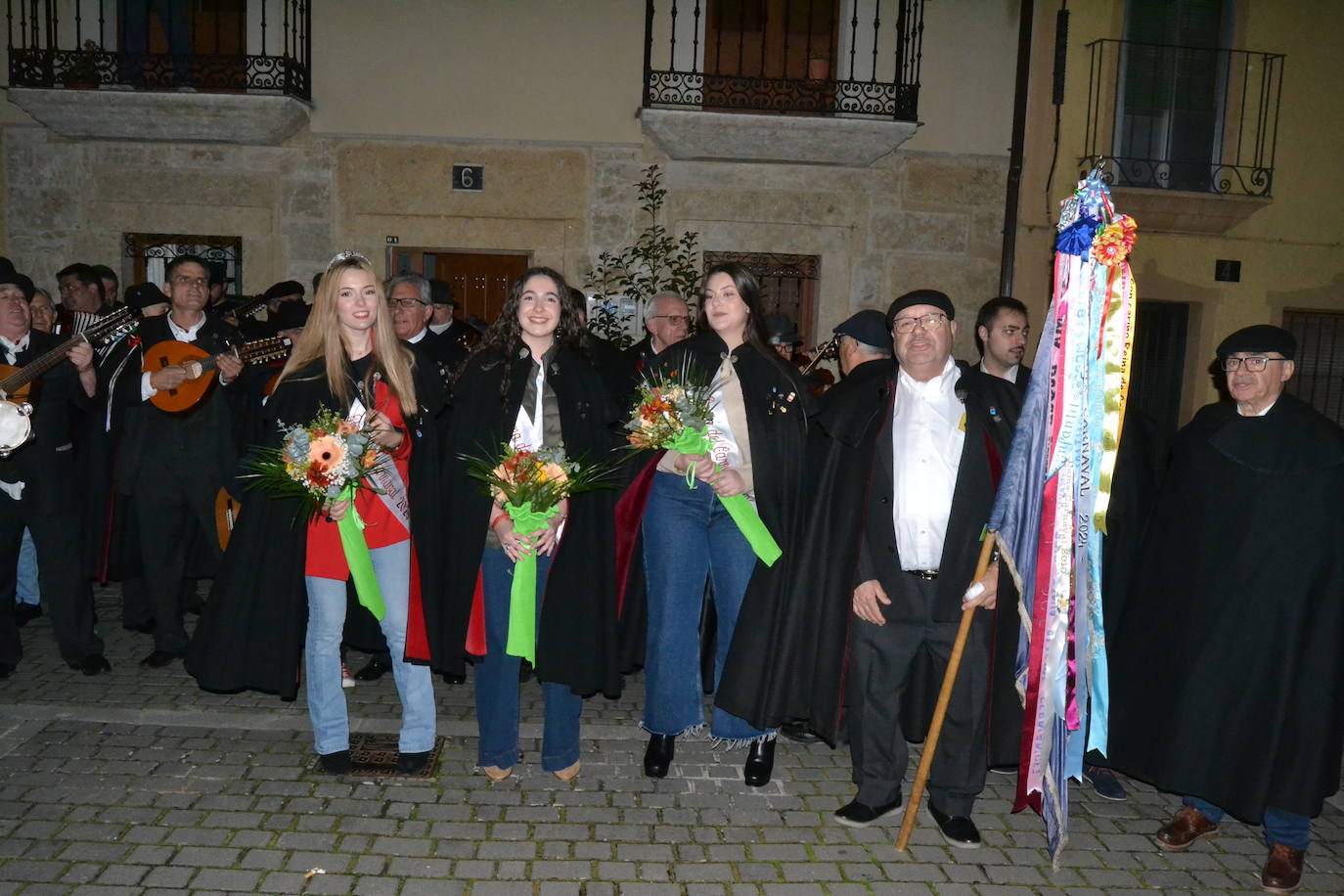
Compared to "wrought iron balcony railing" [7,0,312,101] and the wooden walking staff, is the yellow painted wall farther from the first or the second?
the wooden walking staff

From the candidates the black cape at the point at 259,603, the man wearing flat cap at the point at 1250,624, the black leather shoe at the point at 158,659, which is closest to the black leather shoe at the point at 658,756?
the black cape at the point at 259,603

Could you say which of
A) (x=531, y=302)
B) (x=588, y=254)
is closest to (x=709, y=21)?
(x=588, y=254)

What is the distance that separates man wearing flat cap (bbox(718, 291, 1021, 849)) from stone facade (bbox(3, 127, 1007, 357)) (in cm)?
769

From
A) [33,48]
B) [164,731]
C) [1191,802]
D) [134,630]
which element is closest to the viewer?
[1191,802]

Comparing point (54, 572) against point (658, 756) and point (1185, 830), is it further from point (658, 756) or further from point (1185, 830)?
point (1185, 830)

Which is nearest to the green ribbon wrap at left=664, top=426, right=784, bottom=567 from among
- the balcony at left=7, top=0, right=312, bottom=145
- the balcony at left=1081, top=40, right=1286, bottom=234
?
the balcony at left=7, top=0, right=312, bottom=145

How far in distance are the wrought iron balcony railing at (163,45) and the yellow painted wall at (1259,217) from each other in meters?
8.48

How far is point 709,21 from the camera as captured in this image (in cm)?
1179

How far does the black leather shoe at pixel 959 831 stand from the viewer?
4.17 metres

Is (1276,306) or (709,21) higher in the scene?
(709,21)

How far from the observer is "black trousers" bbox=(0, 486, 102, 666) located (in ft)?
18.7

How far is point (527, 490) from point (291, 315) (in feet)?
11.8

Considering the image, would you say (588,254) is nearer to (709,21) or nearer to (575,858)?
(709,21)

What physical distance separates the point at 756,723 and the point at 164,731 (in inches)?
114
